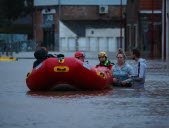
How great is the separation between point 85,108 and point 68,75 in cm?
432

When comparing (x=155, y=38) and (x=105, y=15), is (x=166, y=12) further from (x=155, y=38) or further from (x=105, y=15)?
(x=105, y=15)

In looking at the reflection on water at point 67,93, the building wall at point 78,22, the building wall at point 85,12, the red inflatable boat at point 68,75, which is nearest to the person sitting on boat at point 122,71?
the red inflatable boat at point 68,75

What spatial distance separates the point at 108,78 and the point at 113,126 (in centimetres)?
830

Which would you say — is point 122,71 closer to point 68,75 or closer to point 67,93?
point 68,75

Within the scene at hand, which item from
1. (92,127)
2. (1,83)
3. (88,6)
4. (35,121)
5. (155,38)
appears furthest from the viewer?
(88,6)

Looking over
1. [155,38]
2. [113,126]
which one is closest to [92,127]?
[113,126]

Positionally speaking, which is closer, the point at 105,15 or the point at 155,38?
the point at 155,38

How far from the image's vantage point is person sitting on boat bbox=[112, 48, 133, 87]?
21.1 m

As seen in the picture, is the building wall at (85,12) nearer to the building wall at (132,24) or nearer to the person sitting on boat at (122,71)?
the building wall at (132,24)

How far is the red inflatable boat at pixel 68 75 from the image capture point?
19.4 m

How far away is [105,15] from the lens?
96250 mm

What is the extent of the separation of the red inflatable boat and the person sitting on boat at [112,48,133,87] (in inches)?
19.6

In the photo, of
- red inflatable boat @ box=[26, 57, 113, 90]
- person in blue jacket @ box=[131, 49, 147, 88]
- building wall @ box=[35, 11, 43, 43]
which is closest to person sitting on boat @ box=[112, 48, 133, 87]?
person in blue jacket @ box=[131, 49, 147, 88]

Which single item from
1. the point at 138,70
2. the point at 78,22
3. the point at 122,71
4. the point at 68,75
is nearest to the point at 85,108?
the point at 68,75
